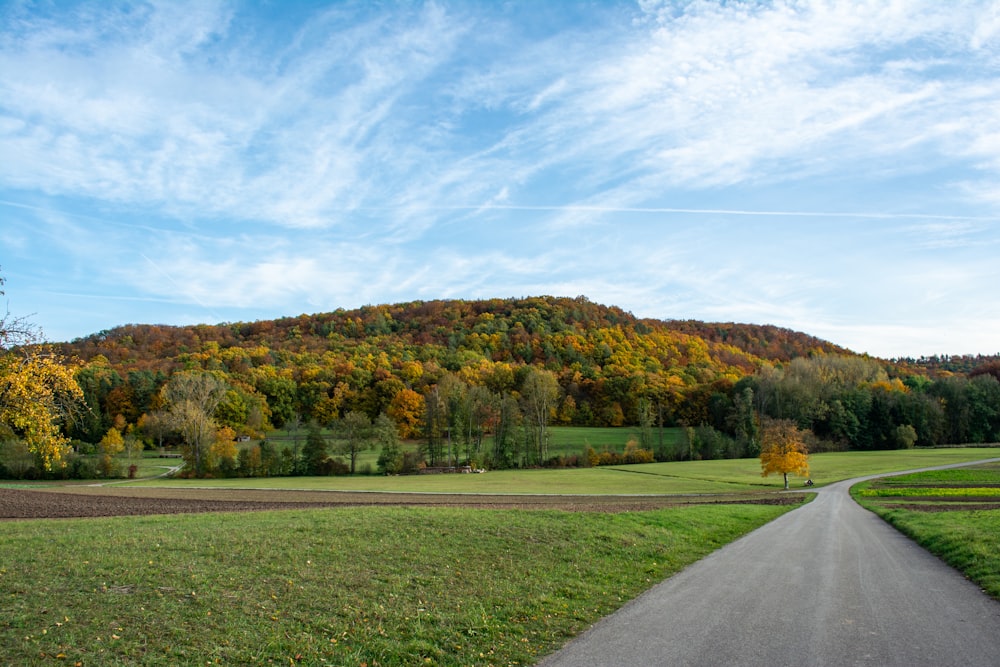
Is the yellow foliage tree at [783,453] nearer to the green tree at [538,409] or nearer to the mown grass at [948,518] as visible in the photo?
the mown grass at [948,518]

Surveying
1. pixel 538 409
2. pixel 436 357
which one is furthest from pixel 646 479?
pixel 436 357

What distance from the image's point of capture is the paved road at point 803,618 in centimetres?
859

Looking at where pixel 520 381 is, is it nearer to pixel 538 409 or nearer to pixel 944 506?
pixel 538 409

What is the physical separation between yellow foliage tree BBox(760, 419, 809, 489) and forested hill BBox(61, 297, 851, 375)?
201 feet

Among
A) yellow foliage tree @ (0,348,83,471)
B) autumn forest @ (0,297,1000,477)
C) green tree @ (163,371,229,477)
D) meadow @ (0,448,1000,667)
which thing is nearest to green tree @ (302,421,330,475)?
autumn forest @ (0,297,1000,477)

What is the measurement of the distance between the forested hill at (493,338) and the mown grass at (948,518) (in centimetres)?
6922

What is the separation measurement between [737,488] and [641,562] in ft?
134

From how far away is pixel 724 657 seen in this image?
8547mm

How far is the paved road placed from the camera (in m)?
8.59

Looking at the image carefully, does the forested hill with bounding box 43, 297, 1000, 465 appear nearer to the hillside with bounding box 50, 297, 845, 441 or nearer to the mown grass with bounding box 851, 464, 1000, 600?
the hillside with bounding box 50, 297, 845, 441

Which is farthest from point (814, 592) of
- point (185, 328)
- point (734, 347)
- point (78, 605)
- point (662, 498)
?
point (734, 347)

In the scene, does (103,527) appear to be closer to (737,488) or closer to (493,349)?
(737,488)

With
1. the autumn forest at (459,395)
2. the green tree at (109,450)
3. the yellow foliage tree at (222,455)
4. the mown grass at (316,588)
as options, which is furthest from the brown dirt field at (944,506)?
the green tree at (109,450)

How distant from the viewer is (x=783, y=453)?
56531mm
